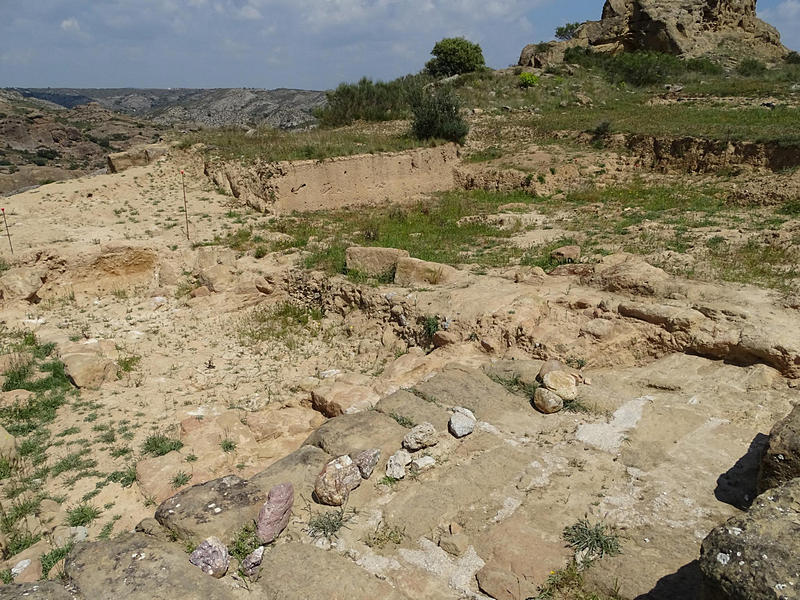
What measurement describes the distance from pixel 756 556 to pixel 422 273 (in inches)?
246

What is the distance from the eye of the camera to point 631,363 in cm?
560

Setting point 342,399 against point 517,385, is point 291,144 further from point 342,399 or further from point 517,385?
point 517,385

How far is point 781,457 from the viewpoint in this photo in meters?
3.13

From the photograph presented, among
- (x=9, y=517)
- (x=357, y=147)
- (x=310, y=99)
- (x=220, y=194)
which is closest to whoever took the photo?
(x=9, y=517)

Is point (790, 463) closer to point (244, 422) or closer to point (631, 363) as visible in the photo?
point (631, 363)

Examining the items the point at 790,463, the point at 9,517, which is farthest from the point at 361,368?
the point at 790,463

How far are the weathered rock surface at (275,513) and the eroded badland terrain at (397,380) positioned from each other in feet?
0.08

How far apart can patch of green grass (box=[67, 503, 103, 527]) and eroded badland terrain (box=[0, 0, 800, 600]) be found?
0.06 feet

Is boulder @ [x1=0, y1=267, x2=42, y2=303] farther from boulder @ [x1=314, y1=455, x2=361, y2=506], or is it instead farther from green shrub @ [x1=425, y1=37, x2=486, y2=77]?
green shrub @ [x1=425, y1=37, x2=486, y2=77]

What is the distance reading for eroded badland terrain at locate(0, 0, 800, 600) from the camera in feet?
10.2

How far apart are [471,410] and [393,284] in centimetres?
378

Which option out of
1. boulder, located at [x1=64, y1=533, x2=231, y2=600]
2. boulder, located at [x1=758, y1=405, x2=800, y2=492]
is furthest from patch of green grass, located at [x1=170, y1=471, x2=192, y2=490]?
boulder, located at [x1=758, y1=405, x2=800, y2=492]

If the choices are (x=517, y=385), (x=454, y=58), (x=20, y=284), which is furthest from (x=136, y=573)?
(x=454, y=58)

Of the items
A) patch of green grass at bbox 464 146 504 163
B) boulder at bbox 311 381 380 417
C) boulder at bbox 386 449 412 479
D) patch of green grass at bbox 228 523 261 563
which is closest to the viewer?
patch of green grass at bbox 228 523 261 563
